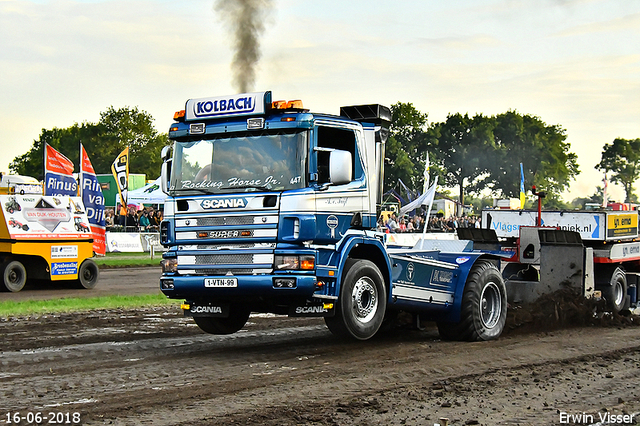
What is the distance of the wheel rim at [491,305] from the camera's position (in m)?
10.9

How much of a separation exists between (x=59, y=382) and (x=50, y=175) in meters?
→ 15.9

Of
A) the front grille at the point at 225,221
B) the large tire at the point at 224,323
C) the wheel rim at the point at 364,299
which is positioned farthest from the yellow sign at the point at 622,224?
the front grille at the point at 225,221

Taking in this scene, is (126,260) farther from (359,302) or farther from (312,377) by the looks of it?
(312,377)

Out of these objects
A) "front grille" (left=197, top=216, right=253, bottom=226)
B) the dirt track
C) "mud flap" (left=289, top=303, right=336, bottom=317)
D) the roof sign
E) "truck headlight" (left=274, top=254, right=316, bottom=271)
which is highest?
the roof sign

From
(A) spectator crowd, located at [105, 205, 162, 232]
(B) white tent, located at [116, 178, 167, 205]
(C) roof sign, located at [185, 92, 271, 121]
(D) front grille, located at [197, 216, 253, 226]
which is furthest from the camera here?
(B) white tent, located at [116, 178, 167, 205]

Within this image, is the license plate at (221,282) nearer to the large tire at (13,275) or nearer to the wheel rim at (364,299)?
the wheel rim at (364,299)

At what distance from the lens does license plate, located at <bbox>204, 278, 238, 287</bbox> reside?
8.69m

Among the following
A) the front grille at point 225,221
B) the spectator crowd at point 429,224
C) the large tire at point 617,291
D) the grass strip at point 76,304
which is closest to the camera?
the front grille at point 225,221

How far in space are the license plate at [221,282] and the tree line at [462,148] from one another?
72985mm

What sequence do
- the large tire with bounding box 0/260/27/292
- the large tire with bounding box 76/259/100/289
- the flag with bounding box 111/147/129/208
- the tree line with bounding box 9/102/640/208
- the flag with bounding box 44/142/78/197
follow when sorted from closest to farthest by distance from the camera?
the large tire with bounding box 0/260/27/292 → the large tire with bounding box 76/259/100/289 → the flag with bounding box 44/142/78/197 → the flag with bounding box 111/147/129/208 → the tree line with bounding box 9/102/640/208

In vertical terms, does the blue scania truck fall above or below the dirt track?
above

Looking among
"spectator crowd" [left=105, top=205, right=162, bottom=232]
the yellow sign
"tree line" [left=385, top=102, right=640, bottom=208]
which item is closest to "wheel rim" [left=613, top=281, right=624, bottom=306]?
the yellow sign

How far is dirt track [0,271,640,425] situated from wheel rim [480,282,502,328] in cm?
40

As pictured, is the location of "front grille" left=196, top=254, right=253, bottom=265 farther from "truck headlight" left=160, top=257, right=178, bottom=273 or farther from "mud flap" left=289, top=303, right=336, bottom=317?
"mud flap" left=289, top=303, right=336, bottom=317
